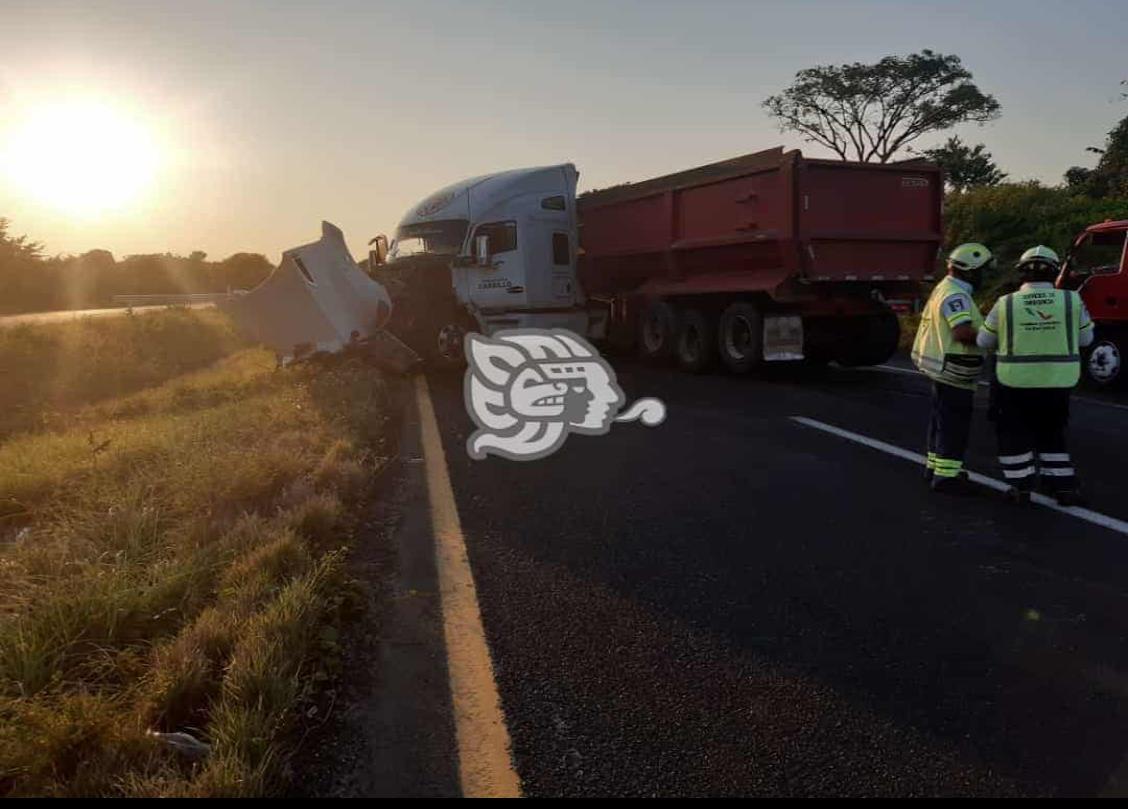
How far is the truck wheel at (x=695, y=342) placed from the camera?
12.1 m

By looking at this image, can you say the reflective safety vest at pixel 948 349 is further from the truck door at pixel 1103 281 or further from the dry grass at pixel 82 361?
the dry grass at pixel 82 361

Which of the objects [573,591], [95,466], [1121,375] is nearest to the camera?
[573,591]

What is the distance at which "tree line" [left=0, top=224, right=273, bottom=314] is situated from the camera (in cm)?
4702

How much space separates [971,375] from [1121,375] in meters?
5.98

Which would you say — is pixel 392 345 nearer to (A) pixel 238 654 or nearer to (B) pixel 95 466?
(B) pixel 95 466

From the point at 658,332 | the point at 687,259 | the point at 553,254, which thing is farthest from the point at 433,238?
the point at 687,259

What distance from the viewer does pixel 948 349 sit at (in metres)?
5.64

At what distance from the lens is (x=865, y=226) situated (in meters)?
10.7

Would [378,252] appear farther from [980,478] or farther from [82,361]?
[980,478]

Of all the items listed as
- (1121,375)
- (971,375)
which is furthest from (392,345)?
(1121,375)

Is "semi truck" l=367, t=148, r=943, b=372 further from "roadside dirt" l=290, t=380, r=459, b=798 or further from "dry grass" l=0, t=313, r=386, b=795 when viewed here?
"roadside dirt" l=290, t=380, r=459, b=798

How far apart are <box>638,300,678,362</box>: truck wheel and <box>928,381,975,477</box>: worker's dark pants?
23.6 feet

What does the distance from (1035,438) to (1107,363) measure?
5.92 meters

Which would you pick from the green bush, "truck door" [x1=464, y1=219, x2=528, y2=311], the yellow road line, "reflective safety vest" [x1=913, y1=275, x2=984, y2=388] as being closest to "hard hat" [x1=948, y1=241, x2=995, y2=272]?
"reflective safety vest" [x1=913, y1=275, x2=984, y2=388]
